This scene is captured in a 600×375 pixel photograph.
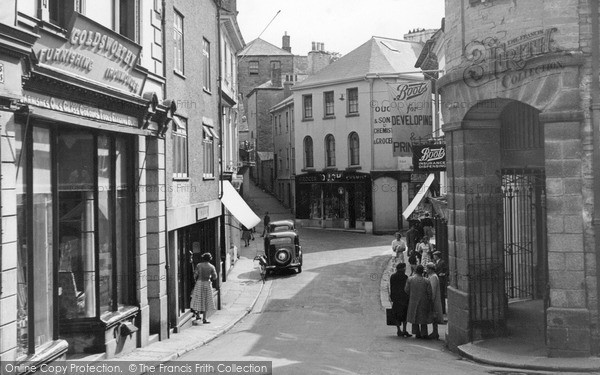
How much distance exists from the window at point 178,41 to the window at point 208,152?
135 inches

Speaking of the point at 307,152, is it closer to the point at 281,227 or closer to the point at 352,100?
the point at 352,100

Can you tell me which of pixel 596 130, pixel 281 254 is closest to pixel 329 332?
pixel 596 130

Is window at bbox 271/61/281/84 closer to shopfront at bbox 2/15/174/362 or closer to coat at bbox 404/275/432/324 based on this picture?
shopfront at bbox 2/15/174/362

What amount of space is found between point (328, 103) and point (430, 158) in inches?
1135

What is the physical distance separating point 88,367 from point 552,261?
7.61 metres

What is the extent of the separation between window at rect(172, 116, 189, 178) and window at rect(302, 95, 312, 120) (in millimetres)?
29840

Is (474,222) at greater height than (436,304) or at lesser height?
greater

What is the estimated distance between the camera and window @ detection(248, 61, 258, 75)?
229 feet

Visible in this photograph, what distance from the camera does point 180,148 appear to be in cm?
1709

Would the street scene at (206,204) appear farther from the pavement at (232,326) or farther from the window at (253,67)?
the window at (253,67)

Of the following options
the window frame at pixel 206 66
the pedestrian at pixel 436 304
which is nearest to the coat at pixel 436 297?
the pedestrian at pixel 436 304

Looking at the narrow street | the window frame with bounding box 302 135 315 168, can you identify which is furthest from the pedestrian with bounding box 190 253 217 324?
the window frame with bounding box 302 135 315 168

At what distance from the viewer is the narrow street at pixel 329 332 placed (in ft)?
35.9

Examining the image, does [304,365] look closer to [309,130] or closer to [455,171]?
[455,171]
